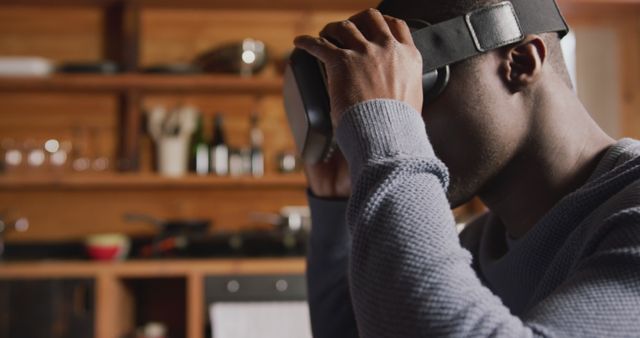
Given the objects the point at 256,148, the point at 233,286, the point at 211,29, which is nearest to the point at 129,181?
the point at 256,148

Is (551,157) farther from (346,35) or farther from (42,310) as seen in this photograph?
(42,310)

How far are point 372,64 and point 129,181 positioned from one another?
2.75m

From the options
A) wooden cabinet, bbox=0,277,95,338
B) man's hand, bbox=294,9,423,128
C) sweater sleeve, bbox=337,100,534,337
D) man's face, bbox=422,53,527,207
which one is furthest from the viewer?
wooden cabinet, bbox=0,277,95,338

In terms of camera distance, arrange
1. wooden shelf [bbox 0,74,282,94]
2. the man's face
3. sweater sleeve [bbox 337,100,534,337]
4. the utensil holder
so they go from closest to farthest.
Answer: sweater sleeve [bbox 337,100,534,337] → the man's face → wooden shelf [bbox 0,74,282,94] → the utensil holder

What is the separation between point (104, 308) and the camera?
312 centimetres

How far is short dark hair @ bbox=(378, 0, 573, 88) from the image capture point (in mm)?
964

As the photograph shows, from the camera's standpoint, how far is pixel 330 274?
1.28m

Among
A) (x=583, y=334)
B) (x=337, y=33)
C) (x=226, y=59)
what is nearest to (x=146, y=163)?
(x=226, y=59)

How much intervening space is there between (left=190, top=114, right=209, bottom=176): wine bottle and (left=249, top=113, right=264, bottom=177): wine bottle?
21 cm

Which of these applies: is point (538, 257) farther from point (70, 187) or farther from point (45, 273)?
point (70, 187)

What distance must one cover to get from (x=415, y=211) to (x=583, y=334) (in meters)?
0.19

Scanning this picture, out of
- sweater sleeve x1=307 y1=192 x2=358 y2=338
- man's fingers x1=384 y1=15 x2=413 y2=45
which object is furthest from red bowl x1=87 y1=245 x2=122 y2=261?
man's fingers x1=384 y1=15 x2=413 y2=45

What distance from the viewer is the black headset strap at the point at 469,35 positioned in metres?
0.93

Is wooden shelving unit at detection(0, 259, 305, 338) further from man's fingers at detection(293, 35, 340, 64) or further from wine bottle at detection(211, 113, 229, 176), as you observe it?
man's fingers at detection(293, 35, 340, 64)
